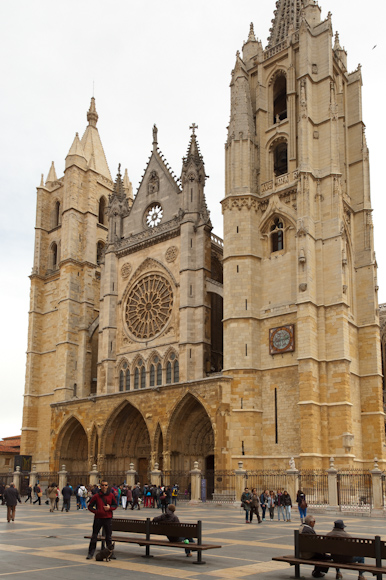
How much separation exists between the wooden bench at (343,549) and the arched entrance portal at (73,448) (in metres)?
28.2

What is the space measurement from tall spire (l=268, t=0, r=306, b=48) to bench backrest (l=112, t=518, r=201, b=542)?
32494 millimetres

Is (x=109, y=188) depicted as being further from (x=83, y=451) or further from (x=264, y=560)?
(x=264, y=560)

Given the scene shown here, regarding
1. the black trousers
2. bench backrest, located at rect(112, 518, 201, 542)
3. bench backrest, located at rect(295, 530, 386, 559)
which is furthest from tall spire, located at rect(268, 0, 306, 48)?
bench backrest, located at rect(295, 530, 386, 559)

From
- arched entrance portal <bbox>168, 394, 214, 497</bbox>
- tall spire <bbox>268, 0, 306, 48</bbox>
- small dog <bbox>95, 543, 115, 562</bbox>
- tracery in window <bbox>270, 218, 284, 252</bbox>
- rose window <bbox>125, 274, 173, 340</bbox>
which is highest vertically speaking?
tall spire <bbox>268, 0, 306, 48</bbox>

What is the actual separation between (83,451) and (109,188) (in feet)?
63.6

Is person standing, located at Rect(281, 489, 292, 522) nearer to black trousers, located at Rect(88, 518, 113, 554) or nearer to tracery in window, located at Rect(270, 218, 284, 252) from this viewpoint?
black trousers, located at Rect(88, 518, 113, 554)

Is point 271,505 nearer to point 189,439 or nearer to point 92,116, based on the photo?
point 189,439

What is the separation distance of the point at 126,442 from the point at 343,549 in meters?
26.4

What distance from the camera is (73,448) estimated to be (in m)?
35.8

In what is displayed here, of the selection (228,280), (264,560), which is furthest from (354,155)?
(264,560)

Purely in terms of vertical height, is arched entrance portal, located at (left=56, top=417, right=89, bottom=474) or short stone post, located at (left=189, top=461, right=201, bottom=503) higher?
arched entrance portal, located at (left=56, top=417, right=89, bottom=474)

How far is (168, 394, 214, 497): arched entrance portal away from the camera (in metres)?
29.3

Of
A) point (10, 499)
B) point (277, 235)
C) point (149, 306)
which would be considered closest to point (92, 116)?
point (149, 306)

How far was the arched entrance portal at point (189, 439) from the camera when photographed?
29312 mm
